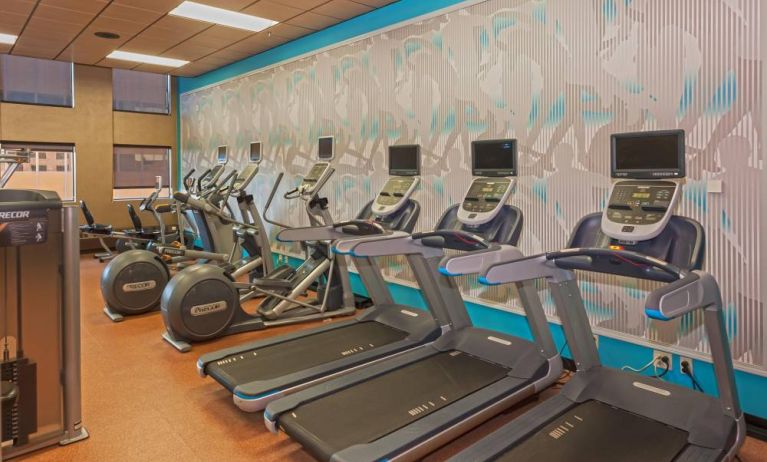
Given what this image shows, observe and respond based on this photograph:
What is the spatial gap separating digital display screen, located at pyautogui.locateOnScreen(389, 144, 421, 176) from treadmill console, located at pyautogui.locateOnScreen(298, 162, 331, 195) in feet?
2.14

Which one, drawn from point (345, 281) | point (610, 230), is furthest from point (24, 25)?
point (610, 230)

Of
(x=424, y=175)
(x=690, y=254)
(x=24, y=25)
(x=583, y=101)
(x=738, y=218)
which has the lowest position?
(x=690, y=254)

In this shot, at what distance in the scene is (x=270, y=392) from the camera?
3.11 m

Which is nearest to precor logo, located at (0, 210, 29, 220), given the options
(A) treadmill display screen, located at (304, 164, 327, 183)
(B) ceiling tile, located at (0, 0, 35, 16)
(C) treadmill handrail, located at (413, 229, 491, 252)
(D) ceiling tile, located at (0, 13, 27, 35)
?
(C) treadmill handrail, located at (413, 229, 491, 252)

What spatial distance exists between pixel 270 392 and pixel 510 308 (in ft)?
6.91

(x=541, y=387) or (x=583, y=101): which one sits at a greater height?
(x=583, y=101)

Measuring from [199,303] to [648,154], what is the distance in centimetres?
356

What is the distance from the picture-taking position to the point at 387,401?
116 inches

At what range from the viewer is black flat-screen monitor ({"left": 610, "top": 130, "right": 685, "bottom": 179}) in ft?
10.3

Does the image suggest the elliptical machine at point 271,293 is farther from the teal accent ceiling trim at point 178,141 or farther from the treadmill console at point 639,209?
the teal accent ceiling trim at point 178,141

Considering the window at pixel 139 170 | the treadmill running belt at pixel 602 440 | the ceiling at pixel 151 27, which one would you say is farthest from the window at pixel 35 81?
the treadmill running belt at pixel 602 440

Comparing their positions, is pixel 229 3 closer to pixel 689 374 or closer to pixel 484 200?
pixel 484 200

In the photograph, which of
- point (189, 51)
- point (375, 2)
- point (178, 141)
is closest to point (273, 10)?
point (375, 2)

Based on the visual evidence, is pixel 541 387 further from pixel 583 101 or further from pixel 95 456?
pixel 95 456
